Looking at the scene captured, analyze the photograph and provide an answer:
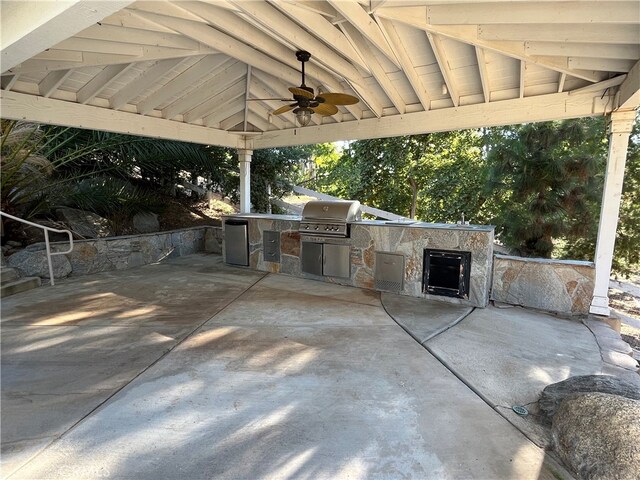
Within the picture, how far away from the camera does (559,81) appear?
3908mm

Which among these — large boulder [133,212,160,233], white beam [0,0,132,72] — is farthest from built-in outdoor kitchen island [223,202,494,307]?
white beam [0,0,132,72]

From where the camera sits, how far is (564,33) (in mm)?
2883

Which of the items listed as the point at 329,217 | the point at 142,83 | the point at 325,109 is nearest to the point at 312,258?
the point at 329,217

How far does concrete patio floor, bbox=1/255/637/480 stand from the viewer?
5.82 ft

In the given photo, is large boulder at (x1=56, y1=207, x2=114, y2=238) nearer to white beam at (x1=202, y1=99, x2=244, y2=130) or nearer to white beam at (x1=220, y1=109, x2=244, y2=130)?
white beam at (x1=202, y1=99, x2=244, y2=130)

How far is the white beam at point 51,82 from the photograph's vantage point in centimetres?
389

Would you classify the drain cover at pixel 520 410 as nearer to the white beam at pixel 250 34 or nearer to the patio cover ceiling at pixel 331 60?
the patio cover ceiling at pixel 331 60

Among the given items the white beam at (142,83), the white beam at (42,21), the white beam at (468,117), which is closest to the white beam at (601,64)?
the white beam at (468,117)

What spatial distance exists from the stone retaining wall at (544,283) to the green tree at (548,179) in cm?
132

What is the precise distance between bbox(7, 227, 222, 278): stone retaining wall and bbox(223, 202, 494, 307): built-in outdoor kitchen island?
1.54m

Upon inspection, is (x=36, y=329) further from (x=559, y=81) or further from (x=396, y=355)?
(x=559, y=81)

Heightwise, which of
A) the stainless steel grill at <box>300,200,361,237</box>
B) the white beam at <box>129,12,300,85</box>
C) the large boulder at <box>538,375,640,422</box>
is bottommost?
the large boulder at <box>538,375,640,422</box>

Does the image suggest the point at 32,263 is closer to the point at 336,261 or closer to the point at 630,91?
the point at 336,261

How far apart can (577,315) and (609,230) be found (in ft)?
3.35
